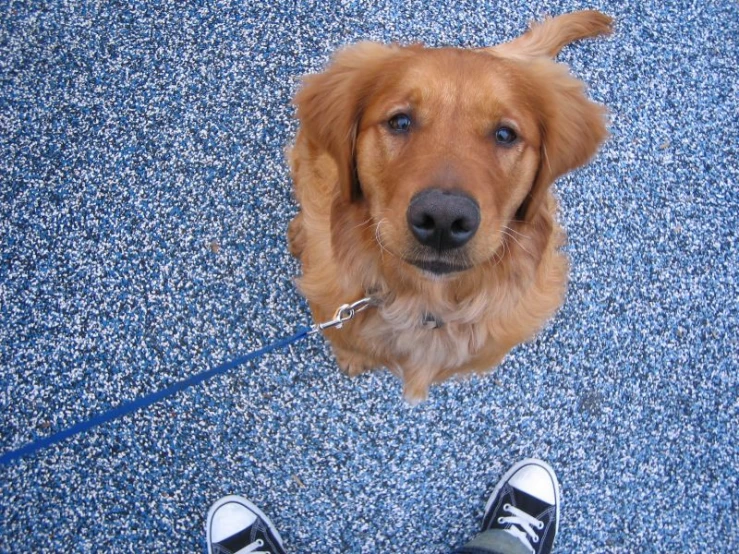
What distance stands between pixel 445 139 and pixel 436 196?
212 millimetres

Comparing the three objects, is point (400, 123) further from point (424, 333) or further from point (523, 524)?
point (523, 524)

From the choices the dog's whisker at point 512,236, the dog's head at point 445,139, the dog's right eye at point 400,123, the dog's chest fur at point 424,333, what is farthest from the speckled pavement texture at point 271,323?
the dog's right eye at point 400,123

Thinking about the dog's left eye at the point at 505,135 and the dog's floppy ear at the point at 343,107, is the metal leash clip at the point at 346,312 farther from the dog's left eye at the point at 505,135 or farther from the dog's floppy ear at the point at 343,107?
the dog's left eye at the point at 505,135

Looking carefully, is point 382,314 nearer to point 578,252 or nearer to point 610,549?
point 578,252

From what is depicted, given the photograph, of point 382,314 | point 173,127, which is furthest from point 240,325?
point 173,127

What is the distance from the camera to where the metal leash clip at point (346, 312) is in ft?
5.88

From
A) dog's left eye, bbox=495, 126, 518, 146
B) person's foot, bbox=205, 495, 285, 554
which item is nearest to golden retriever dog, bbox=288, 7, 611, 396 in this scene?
dog's left eye, bbox=495, 126, 518, 146

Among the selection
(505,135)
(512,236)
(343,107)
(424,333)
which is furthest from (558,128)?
(424,333)

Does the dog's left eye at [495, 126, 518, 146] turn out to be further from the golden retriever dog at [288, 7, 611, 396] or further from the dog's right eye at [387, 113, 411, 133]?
the dog's right eye at [387, 113, 411, 133]

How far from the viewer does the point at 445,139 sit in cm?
145

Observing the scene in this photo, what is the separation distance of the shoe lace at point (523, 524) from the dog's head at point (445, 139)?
4.30 feet

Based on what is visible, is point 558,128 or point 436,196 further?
point 558,128

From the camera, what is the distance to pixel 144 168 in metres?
2.53

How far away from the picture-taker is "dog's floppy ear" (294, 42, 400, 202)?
1.63 metres
